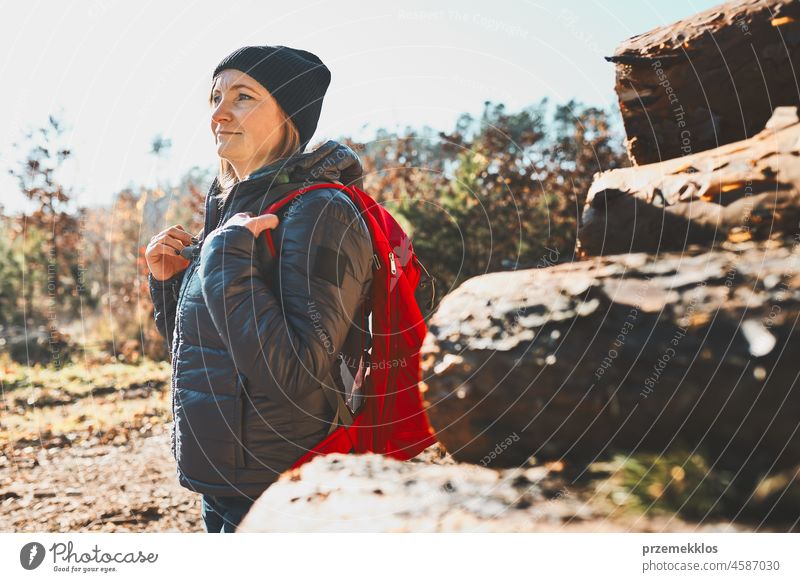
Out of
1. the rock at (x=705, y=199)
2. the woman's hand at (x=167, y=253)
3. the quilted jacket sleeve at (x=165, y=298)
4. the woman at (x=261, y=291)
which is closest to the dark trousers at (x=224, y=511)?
the woman at (x=261, y=291)

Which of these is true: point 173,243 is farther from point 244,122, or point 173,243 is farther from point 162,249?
point 244,122

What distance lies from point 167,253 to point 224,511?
70 centimetres

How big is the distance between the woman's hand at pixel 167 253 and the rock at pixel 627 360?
28.7 inches

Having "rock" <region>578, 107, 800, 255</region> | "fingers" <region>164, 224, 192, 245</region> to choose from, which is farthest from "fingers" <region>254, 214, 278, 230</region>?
"rock" <region>578, 107, 800, 255</region>

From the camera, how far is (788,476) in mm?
1388

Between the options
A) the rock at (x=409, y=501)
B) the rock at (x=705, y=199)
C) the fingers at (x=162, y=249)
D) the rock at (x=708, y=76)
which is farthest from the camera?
the rock at (x=708, y=76)

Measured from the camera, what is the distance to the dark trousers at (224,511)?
1.55 metres

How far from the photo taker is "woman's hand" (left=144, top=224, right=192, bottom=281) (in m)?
1.72

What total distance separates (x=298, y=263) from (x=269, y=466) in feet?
1.60

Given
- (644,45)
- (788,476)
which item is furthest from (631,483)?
(644,45)

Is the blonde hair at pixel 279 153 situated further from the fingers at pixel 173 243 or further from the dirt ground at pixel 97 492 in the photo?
the dirt ground at pixel 97 492

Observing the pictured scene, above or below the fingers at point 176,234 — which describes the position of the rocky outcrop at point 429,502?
below

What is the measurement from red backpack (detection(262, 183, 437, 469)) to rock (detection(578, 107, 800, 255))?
634 millimetres

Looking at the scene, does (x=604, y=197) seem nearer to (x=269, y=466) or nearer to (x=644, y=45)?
(x=644, y=45)
